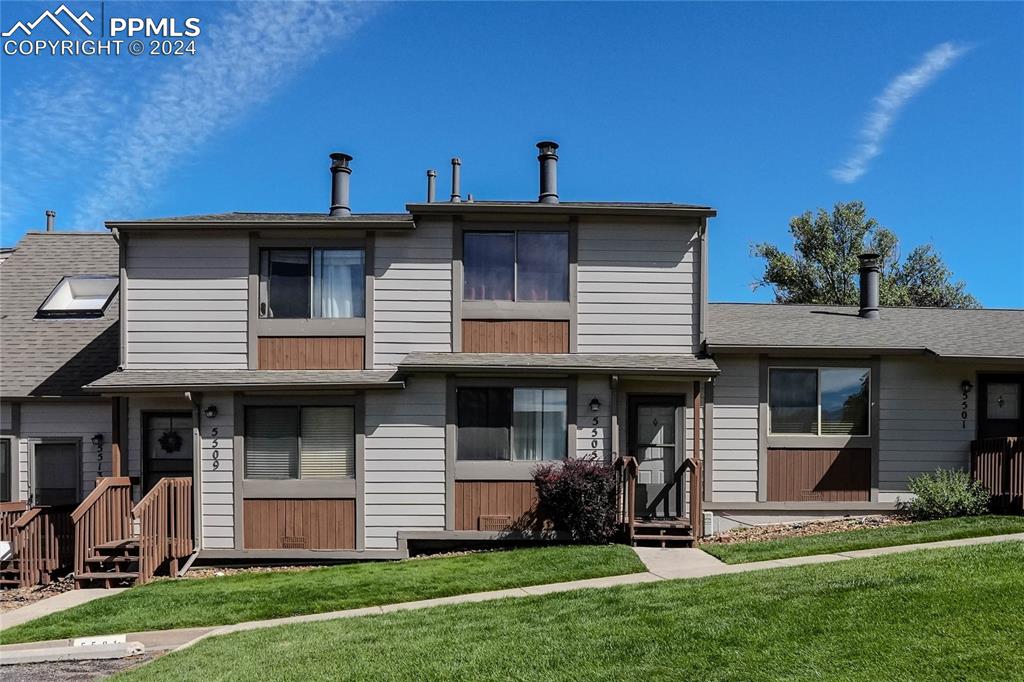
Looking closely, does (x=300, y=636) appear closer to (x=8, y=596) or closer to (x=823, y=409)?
(x=8, y=596)

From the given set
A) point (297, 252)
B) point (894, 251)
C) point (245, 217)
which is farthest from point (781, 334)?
point (894, 251)

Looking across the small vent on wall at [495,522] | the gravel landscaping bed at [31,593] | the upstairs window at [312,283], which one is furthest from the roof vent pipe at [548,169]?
the gravel landscaping bed at [31,593]

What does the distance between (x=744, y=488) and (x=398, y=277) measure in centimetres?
640

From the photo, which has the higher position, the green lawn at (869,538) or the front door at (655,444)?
the front door at (655,444)

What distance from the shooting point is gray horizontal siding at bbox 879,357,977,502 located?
537 inches

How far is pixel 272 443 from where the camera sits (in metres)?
12.9

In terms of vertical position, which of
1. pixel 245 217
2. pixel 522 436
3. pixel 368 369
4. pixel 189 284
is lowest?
pixel 522 436

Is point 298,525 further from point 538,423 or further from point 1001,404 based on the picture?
point 1001,404

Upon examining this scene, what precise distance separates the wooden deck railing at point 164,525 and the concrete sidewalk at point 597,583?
3.01m

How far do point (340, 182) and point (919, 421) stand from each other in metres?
10.3

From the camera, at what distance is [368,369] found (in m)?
13.1

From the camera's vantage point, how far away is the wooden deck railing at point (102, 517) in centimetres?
1139

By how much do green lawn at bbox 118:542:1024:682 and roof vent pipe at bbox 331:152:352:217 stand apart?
7823mm

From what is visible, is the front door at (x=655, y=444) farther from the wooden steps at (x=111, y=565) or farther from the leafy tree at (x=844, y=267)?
the leafy tree at (x=844, y=267)
